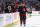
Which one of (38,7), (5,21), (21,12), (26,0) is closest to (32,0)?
(26,0)

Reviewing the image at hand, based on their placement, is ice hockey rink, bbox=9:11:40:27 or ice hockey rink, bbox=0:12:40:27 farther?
ice hockey rink, bbox=9:11:40:27

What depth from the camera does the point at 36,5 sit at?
19.9 feet

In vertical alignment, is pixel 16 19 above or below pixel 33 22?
above

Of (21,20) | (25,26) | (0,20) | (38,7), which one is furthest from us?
(38,7)

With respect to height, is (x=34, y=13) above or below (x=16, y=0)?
below

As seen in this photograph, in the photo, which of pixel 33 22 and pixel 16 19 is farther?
pixel 33 22

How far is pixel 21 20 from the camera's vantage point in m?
3.97

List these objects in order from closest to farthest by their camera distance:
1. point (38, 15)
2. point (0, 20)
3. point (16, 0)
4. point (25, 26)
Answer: point (0, 20), point (25, 26), point (16, 0), point (38, 15)

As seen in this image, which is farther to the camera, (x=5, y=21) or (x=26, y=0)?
(x=26, y=0)

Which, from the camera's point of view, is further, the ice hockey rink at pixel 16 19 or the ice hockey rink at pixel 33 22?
the ice hockey rink at pixel 33 22

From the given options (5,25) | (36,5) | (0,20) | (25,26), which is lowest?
(25,26)

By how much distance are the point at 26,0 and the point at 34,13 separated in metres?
0.89

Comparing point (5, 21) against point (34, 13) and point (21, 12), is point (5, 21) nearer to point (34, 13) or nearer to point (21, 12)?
point (21, 12)

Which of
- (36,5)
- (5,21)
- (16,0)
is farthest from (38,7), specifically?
(5,21)
